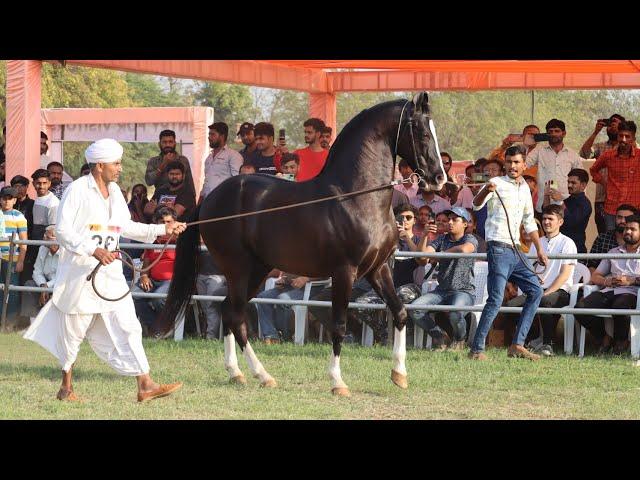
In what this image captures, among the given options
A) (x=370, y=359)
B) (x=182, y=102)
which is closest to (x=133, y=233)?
(x=370, y=359)

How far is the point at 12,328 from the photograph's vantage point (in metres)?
14.9

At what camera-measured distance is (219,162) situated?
16.0 m

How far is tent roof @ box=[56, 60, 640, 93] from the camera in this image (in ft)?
53.9

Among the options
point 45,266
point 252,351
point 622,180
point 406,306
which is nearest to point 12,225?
point 45,266

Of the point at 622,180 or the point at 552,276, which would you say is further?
the point at 622,180

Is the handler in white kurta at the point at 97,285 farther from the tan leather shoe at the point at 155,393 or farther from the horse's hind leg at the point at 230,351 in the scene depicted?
the horse's hind leg at the point at 230,351

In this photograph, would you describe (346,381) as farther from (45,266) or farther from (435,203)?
(45,266)

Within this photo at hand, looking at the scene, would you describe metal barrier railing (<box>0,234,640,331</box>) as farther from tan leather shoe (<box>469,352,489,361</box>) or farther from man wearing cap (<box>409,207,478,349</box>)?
tan leather shoe (<box>469,352,489,361</box>)

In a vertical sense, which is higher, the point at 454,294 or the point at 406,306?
the point at 454,294

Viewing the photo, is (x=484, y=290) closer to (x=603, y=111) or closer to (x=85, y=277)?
(x=85, y=277)

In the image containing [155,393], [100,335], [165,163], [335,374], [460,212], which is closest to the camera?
[155,393]

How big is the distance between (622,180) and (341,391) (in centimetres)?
616

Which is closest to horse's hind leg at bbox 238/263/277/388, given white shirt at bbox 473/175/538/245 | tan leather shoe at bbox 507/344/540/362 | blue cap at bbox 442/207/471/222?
white shirt at bbox 473/175/538/245

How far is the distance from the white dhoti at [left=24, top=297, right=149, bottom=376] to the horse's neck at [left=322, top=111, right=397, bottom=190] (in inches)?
85.1
